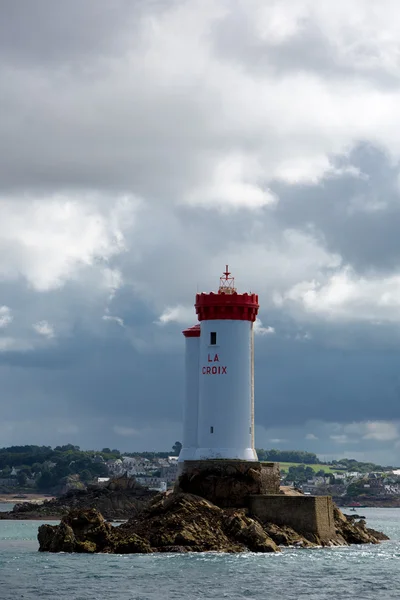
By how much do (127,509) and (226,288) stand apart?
66055 mm

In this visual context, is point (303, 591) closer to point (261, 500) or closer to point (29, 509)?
point (261, 500)

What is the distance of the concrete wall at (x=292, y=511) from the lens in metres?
60.2

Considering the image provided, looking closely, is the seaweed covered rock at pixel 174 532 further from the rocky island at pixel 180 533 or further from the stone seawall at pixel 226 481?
the stone seawall at pixel 226 481

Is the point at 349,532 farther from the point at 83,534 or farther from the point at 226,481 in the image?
the point at 83,534

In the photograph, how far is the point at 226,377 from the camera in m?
63.7

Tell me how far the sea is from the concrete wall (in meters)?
1.50

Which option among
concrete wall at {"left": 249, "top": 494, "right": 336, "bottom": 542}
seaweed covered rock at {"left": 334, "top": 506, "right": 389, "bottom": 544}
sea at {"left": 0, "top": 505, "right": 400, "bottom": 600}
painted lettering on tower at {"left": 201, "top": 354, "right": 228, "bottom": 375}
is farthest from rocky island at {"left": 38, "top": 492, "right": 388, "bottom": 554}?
painted lettering on tower at {"left": 201, "top": 354, "right": 228, "bottom": 375}

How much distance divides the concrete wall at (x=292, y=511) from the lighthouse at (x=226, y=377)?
10.4 ft

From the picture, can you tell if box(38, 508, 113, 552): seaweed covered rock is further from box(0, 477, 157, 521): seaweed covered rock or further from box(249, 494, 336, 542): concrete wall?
box(0, 477, 157, 521): seaweed covered rock

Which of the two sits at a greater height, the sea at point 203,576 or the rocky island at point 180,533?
the rocky island at point 180,533

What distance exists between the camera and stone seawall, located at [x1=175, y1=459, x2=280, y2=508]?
61656 millimetres

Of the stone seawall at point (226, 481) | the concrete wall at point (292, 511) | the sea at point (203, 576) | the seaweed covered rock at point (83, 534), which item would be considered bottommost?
the sea at point (203, 576)

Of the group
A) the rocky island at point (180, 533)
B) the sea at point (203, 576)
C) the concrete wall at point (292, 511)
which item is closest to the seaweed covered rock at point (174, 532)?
the rocky island at point (180, 533)

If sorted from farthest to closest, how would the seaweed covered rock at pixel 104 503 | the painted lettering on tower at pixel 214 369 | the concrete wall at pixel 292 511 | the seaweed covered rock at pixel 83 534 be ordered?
the seaweed covered rock at pixel 104 503
the painted lettering on tower at pixel 214 369
the concrete wall at pixel 292 511
the seaweed covered rock at pixel 83 534
